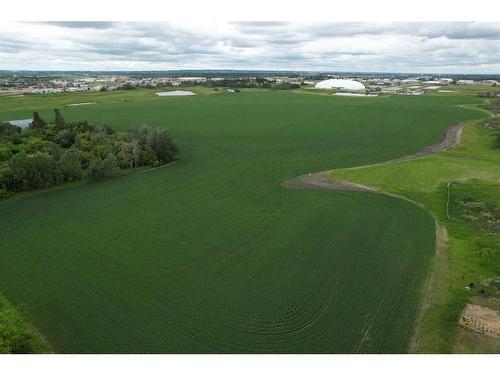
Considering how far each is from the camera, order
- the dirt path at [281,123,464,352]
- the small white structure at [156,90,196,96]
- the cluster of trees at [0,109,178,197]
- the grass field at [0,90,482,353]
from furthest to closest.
Result: the small white structure at [156,90,196,96] → the cluster of trees at [0,109,178,197] → the dirt path at [281,123,464,352] → the grass field at [0,90,482,353]

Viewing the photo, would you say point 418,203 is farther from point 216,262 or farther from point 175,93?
point 175,93

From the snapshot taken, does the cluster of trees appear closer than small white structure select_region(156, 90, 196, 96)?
Yes

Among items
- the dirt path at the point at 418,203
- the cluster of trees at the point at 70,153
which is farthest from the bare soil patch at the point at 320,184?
the cluster of trees at the point at 70,153

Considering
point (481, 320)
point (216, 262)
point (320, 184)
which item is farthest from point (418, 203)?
point (216, 262)

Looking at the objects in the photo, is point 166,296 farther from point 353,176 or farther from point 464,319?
point 353,176

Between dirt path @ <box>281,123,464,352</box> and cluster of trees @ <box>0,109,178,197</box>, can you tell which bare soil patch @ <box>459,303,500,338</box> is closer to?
dirt path @ <box>281,123,464,352</box>

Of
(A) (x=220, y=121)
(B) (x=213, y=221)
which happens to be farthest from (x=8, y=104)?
(B) (x=213, y=221)

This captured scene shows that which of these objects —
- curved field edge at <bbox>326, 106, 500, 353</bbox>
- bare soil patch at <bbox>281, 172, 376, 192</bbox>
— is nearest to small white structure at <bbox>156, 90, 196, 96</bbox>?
curved field edge at <bbox>326, 106, 500, 353</bbox>
